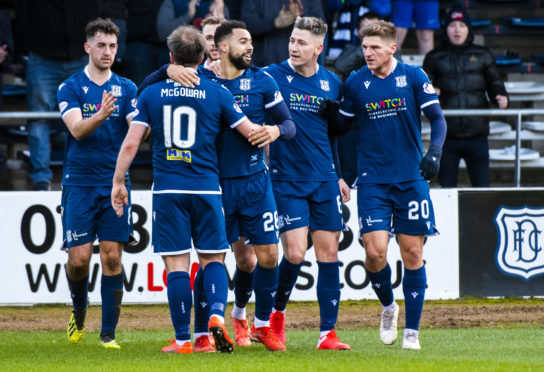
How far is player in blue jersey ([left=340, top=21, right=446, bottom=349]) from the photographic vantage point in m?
8.14

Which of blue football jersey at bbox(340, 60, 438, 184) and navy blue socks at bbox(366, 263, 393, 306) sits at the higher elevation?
blue football jersey at bbox(340, 60, 438, 184)

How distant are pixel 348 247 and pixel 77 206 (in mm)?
4208

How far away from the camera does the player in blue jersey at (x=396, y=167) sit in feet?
26.7

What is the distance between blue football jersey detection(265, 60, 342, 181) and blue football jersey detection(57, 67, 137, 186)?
1331 millimetres

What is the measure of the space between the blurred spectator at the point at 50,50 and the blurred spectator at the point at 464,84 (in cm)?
442

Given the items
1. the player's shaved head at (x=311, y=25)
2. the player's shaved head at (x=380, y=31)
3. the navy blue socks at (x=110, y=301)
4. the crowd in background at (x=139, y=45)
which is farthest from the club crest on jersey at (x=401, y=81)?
the crowd in background at (x=139, y=45)

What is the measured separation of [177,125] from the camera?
734 centimetres

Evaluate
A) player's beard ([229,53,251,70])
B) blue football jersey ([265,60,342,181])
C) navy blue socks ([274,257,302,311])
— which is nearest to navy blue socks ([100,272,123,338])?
navy blue socks ([274,257,302,311])

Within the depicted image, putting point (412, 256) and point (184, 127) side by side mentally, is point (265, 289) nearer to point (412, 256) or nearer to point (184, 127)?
point (412, 256)

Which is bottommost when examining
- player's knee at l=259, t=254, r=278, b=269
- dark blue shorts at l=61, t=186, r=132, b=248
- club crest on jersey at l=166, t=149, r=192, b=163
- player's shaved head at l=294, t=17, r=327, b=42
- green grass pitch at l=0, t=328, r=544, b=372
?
green grass pitch at l=0, t=328, r=544, b=372

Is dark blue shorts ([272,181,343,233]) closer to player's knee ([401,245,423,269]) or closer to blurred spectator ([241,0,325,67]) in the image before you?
player's knee ([401,245,423,269])

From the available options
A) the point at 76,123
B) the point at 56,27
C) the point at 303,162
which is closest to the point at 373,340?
the point at 303,162

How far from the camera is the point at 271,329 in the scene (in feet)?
27.6

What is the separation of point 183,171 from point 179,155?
121 millimetres
